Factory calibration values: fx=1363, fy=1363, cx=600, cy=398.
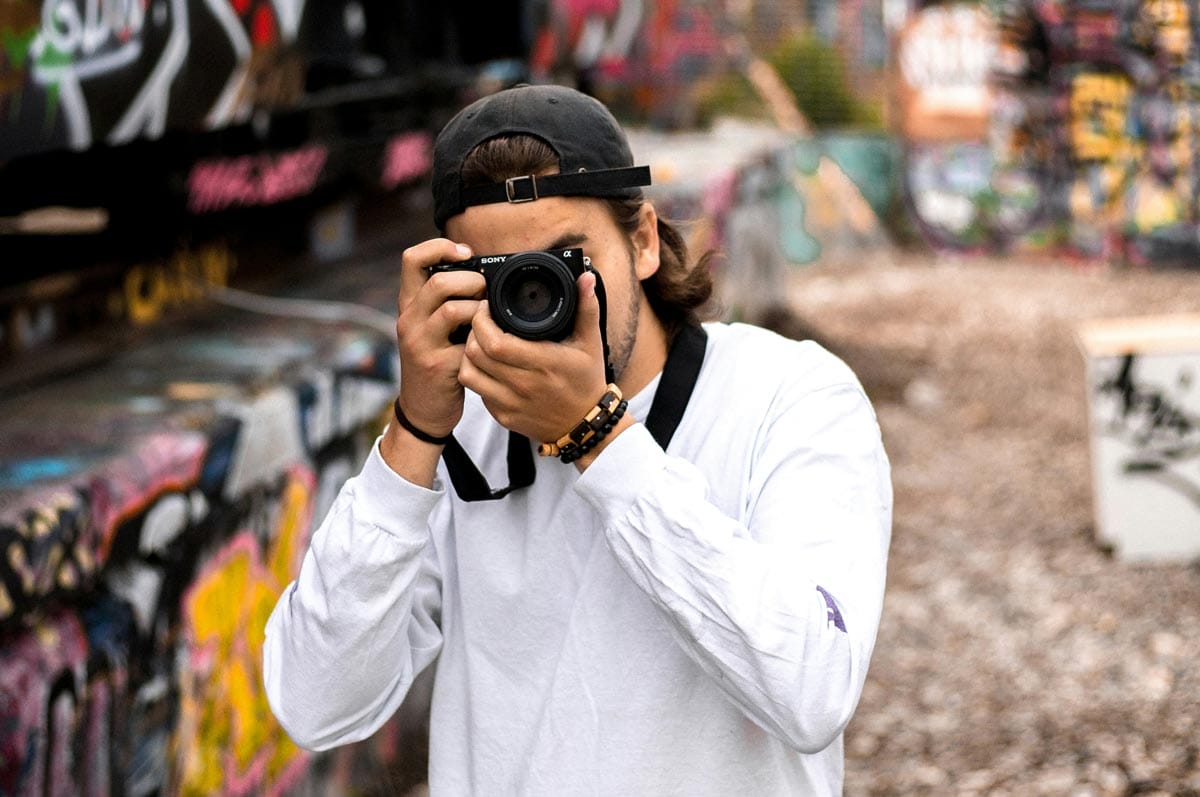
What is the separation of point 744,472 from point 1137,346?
15.8 ft

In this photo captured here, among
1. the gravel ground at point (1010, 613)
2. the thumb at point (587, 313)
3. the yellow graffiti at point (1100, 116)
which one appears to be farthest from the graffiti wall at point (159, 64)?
the yellow graffiti at point (1100, 116)

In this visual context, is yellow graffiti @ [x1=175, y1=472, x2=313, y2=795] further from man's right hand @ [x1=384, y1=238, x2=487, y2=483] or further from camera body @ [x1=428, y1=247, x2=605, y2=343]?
camera body @ [x1=428, y1=247, x2=605, y2=343]

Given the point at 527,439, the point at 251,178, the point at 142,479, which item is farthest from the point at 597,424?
the point at 251,178

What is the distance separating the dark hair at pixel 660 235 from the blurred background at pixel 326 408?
0.51ft

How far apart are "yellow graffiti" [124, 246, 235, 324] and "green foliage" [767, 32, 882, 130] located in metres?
11.2

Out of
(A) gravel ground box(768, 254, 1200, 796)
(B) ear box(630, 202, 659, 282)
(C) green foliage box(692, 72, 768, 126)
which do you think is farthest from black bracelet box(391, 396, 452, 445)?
(C) green foliage box(692, 72, 768, 126)

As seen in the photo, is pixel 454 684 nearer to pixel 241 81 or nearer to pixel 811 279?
pixel 241 81

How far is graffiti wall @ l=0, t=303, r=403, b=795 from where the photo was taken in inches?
90.8

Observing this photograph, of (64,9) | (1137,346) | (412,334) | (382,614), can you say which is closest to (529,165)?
(412,334)

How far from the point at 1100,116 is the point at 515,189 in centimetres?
1302

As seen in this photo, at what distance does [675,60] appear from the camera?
1405cm

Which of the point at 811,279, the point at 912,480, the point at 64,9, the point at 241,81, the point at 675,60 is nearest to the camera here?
the point at 64,9

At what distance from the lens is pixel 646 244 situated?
1777 millimetres

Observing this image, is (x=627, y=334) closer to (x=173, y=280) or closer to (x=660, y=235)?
(x=660, y=235)
